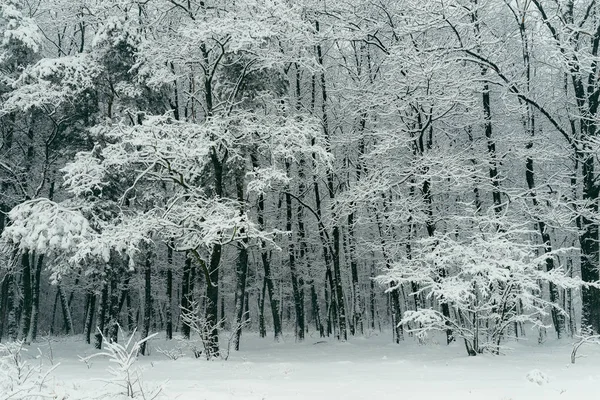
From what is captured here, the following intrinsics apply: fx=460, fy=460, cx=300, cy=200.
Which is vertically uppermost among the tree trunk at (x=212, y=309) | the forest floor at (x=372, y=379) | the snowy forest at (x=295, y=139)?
the snowy forest at (x=295, y=139)

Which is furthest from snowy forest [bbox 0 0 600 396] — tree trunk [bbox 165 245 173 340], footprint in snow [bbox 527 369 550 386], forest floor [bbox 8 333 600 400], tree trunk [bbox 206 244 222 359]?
tree trunk [bbox 165 245 173 340]

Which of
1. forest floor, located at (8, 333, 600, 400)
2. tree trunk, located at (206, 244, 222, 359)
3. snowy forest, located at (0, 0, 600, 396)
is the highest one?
snowy forest, located at (0, 0, 600, 396)

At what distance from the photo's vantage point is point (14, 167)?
19.6 meters

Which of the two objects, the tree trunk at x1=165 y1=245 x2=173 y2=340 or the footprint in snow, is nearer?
the footprint in snow

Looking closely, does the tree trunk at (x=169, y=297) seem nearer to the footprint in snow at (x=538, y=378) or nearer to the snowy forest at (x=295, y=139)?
the snowy forest at (x=295, y=139)

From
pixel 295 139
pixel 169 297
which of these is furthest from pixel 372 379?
pixel 169 297

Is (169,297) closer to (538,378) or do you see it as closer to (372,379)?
(372,379)

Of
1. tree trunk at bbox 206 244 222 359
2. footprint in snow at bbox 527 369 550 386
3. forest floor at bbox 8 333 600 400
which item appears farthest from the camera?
tree trunk at bbox 206 244 222 359

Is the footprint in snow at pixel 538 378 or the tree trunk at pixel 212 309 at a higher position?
the tree trunk at pixel 212 309

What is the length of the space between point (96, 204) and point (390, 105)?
1059cm

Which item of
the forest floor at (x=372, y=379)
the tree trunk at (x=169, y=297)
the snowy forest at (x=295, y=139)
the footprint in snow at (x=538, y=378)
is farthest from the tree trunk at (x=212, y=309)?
the tree trunk at (x=169, y=297)

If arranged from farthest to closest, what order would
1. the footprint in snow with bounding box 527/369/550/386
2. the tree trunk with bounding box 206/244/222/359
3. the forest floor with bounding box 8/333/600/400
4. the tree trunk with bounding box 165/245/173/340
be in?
the tree trunk with bounding box 165/245/173/340, the tree trunk with bounding box 206/244/222/359, the footprint in snow with bounding box 527/369/550/386, the forest floor with bounding box 8/333/600/400

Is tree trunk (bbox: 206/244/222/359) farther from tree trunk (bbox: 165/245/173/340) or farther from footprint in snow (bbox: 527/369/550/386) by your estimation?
tree trunk (bbox: 165/245/173/340)

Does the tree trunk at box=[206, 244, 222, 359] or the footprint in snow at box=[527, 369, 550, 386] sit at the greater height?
the tree trunk at box=[206, 244, 222, 359]
